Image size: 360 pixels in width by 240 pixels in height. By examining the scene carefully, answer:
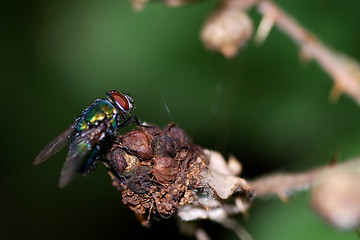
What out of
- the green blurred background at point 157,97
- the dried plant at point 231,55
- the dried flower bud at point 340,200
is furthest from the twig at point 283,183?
the green blurred background at point 157,97

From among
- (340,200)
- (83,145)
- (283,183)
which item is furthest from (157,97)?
(340,200)

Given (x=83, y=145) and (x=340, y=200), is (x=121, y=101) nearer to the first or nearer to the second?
(x=83, y=145)

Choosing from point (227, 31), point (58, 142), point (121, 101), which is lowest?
point (58, 142)


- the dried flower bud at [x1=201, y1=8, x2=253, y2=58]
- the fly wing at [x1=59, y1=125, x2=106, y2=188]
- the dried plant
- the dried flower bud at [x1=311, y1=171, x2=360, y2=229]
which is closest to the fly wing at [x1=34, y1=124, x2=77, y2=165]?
the fly wing at [x1=59, y1=125, x2=106, y2=188]

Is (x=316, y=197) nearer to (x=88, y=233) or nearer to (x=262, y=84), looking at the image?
(x=262, y=84)

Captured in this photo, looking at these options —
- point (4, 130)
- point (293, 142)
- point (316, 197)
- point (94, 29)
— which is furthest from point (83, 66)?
point (316, 197)

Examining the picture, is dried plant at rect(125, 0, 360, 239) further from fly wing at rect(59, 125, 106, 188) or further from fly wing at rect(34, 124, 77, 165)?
fly wing at rect(34, 124, 77, 165)
